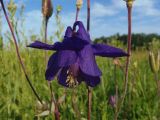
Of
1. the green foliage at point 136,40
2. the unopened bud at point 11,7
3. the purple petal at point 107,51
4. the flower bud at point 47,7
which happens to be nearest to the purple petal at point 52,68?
the purple petal at point 107,51

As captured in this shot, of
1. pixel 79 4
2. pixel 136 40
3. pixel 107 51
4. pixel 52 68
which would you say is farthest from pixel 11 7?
pixel 136 40

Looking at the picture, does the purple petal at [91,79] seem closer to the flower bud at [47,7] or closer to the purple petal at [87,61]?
the purple petal at [87,61]

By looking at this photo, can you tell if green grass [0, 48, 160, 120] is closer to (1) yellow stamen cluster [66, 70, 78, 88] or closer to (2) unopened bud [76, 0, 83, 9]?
(2) unopened bud [76, 0, 83, 9]

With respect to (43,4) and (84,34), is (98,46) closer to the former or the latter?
(84,34)

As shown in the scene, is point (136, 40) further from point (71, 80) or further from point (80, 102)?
point (71, 80)

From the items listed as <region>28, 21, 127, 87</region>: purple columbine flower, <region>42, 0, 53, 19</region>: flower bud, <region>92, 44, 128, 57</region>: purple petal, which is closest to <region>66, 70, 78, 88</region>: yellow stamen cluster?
<region>28, 21, 127, 87</region>: purple columbine flower

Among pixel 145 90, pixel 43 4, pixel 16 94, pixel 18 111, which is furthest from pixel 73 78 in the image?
pixel 145 90
